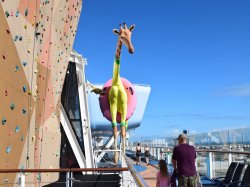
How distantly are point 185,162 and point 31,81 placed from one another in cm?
356

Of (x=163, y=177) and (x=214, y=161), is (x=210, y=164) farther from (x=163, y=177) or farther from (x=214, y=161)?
(x=163, y=177)

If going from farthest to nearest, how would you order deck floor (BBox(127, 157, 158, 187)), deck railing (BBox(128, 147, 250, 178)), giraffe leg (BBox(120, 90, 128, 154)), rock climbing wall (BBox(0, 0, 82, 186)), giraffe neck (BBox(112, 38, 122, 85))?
giraffe leg (BBox(120, 90, 128, 154)) < giraffe neck (BBox(112, 38, 122, 85)) < deck railing (BBox(128, 147, 250, 178)) < deck floor (BBox(127, 157, 158, 187)) < rock climbing wall (BBox(0, 0, 82, 186))

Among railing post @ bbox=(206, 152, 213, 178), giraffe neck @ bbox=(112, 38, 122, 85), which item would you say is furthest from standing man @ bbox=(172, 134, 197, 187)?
giraffe neck @ bbox=(112, 38, 122, 85)

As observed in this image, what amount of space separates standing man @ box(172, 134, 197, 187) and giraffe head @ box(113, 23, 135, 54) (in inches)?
289

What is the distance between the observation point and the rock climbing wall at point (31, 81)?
6.14 metres

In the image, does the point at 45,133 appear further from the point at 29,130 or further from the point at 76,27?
the point at 76,27

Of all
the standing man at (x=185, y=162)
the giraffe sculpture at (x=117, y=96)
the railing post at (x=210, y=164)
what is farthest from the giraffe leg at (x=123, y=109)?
the standing man at (x=185, y=162)

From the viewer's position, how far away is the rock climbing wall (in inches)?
242

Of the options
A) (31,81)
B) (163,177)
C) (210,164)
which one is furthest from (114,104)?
(163,177)

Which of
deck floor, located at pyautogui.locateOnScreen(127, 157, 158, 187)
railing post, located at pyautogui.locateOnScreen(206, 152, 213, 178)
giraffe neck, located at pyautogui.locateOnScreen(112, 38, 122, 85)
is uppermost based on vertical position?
giraffe neck, located at pyautogui.locateOnScreen(112, 38, 122, 85)

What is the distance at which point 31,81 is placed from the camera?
7578 mm

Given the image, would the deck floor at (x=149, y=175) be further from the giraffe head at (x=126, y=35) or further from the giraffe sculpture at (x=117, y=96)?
the giraffe head at (x=126, y=35)

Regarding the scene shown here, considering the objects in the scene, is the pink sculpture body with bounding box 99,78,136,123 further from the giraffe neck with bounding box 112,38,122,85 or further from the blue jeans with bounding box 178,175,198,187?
the blue jeans with bounding box 178,175,198,187

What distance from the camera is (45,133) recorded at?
9.42 meters
